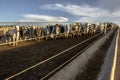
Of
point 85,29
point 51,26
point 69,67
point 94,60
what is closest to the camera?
point 69,67

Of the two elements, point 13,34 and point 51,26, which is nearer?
point 13,34

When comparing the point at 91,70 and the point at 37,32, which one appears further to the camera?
the point at 37,32

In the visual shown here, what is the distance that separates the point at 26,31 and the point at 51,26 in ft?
18.9

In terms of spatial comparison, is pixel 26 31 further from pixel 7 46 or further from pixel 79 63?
pixel 79 63

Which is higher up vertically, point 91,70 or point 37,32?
point 37,32

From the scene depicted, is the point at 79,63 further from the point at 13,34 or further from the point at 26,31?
the point at 26,31

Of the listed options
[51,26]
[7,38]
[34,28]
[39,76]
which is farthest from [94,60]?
[51,26]

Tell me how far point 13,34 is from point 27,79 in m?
15.0

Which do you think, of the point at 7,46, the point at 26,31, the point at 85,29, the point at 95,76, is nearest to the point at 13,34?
the point at 7,46

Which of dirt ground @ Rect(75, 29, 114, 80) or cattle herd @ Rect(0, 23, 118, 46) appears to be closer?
dirt ground @ Rect(75, 29, 114, 80)

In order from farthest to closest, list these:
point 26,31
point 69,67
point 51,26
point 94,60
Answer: point 51,26 < point 26,31 < point 94,60 < point 69,67

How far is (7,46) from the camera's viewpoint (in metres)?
25.4

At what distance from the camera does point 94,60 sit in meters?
19.6

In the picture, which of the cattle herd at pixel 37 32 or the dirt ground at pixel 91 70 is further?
the cattle herd at pixel 37 32
